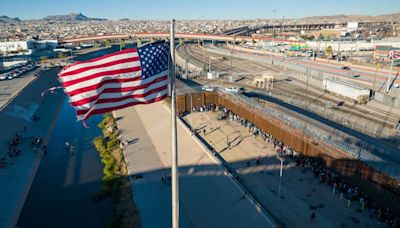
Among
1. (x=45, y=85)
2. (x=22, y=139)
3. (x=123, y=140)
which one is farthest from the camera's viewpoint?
(x=45, y=85)

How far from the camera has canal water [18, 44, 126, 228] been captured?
74.0ft

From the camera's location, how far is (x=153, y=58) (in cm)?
870

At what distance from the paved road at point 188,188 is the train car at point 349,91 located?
23.8 meters

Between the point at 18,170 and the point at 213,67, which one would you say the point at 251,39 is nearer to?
the point at 213,67

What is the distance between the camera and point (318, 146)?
958 inches

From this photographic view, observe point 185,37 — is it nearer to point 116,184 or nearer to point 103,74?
point 116,184

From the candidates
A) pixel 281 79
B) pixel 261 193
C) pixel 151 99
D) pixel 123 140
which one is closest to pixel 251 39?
pixel 281 79

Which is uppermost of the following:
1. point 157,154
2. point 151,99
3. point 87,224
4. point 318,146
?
point 151,99

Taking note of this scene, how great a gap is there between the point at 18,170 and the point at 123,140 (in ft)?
32.4

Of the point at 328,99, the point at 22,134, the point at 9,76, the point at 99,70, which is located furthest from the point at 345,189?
the point at 9,76

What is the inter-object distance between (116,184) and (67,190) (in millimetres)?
4721

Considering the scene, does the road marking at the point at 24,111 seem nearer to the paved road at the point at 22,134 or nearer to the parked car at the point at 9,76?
the paved road at the point at 22,134

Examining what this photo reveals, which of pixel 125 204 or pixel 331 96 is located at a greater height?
pixel 331 96

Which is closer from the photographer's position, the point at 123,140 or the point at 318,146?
the point at 318,146
